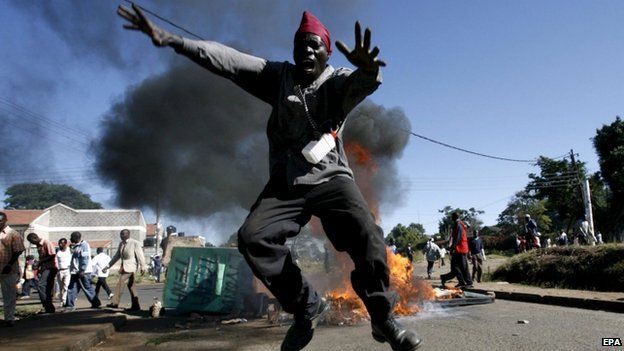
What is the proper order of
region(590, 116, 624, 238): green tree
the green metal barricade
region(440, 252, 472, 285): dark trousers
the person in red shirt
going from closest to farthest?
the green metal barricade → the person in red shirt → region(440, 252, 472, 285): dark trousers → region(590, 116, 624, 238): green tree

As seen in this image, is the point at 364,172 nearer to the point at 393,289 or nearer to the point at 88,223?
the point at 393,289

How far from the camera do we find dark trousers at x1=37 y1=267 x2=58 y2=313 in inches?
369

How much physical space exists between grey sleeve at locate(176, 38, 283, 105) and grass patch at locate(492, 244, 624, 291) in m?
9.13

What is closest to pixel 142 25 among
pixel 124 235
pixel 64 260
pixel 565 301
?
pixel 565 301

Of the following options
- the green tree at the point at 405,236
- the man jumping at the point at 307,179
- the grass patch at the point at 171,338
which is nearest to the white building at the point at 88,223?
the green tree at the point at 405,236

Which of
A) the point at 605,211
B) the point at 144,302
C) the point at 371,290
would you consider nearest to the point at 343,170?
the point at 371,290

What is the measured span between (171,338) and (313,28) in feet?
15.8

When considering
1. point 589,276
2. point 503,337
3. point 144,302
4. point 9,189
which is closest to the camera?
point 503,337

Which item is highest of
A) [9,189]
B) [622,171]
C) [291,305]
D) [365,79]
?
[9,189]

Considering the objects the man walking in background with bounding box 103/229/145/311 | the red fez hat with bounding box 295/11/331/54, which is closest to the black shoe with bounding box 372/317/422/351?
the red fez hat with bounding box 295/11/331/54

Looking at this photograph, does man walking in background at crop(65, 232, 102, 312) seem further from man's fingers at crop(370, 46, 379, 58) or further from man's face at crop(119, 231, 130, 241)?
man's fingers at crop(370, 46, 379, 58)

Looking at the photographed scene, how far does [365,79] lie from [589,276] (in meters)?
9.54

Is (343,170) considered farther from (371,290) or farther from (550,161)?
(550,161)

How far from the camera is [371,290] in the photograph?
2.66 metres
